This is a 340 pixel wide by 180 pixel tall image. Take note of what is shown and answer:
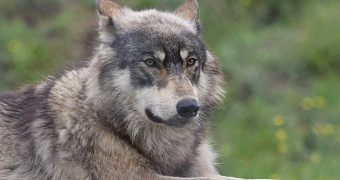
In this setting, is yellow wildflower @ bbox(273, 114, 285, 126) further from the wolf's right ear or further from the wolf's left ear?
the wolf's right ear

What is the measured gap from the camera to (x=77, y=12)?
13234mm

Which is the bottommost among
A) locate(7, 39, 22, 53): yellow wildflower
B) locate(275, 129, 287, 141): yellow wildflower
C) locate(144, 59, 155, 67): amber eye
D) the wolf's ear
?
locate(144, 59, 155, 67): amber eye

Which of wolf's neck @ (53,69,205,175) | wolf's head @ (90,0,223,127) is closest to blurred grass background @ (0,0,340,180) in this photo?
wolf's neck @ (53,69,205,175)

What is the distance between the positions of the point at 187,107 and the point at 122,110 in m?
0.67

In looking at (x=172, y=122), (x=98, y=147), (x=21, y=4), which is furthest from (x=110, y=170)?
(x=21, y=4)

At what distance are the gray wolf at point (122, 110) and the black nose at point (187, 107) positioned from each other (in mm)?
10

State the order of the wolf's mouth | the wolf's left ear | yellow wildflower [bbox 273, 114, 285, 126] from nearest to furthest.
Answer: the wolf's mouth
the wolf's left ear
yellow wildflower [bbox 273, 114, 285, 126]

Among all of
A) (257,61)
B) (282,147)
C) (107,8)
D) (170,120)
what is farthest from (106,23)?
(257,61)

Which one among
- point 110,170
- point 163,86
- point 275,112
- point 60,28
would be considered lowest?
point 110,170

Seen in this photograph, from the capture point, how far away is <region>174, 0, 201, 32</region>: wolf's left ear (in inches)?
268

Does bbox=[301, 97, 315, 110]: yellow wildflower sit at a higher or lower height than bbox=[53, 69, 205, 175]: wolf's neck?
higher

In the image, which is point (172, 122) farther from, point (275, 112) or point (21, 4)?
point (21, 4)

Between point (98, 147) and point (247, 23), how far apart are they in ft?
24.9

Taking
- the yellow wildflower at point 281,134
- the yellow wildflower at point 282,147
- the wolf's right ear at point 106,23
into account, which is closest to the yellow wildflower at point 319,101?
the yellow wildflower at point 281,134
